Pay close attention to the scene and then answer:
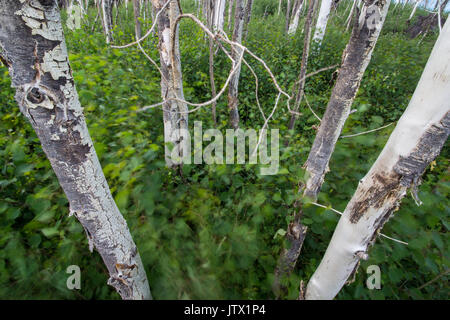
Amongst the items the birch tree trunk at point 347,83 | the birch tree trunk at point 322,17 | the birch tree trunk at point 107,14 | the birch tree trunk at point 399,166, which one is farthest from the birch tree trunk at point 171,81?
the birch tree trunk at point 322,17

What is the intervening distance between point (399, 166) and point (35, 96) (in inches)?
53.3

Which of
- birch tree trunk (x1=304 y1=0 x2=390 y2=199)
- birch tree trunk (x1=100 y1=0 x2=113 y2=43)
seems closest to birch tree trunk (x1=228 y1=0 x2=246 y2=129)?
birch tree trunk (x1=304 y1=0 x2=390 y2=199)

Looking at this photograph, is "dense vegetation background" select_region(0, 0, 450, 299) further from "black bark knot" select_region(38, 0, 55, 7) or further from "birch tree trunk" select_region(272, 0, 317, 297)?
"black bark knot" select_region(38, 0, 55, 7)

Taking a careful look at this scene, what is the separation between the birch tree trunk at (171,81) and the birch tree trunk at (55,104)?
857 millimetres

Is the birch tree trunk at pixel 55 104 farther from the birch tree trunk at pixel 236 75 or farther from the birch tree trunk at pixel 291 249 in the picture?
the birch tree trunk at pixel 236 75

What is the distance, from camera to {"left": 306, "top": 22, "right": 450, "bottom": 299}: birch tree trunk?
724 millimetres

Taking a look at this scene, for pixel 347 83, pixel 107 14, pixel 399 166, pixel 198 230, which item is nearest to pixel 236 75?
pixel 347 83

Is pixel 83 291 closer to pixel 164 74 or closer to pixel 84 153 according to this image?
pixel 84 153

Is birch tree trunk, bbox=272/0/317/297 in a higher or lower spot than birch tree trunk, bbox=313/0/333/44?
lower

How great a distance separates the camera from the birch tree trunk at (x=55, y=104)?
67 centimetres

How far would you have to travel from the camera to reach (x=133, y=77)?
3.33 meters

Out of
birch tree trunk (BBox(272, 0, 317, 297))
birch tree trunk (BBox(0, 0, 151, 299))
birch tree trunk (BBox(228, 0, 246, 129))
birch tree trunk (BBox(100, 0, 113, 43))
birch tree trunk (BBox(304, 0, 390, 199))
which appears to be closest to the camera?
birch tree trunk (BBox(0, 0, 151, 299))

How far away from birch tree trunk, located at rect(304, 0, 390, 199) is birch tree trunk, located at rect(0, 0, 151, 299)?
1.32 meters
